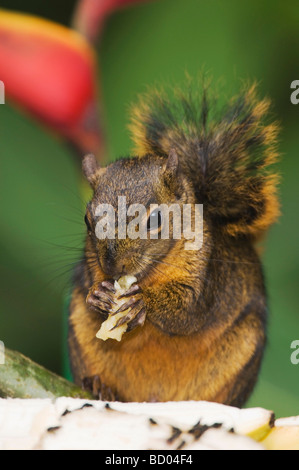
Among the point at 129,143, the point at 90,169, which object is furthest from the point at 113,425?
the point at 129,143

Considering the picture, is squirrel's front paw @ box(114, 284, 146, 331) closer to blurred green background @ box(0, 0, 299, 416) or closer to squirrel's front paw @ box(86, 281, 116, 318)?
squirrel's front paw @ box(86, 281, 116, 318)

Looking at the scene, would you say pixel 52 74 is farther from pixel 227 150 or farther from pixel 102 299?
pixel 102 299

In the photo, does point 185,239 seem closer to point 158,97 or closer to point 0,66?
point 158,97

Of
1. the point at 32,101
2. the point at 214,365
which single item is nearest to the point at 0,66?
the point at 32,101

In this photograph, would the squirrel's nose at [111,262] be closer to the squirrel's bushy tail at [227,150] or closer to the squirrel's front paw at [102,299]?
the squirrel's front paw at [102,299]
